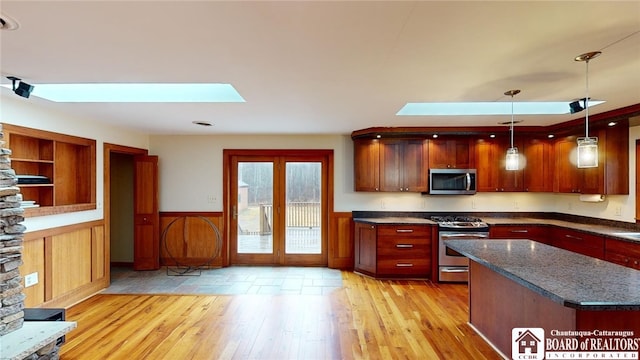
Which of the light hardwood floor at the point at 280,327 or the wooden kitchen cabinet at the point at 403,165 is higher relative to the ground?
the wooden kitchen cabinet at the point at 403,165

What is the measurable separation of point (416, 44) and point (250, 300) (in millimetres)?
3305

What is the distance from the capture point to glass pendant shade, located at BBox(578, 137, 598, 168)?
214cm

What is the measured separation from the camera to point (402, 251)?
4.67 m

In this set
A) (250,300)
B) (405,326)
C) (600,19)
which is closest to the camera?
(600,19)

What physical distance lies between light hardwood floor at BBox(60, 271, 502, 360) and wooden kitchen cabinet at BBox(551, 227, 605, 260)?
4.96 ft

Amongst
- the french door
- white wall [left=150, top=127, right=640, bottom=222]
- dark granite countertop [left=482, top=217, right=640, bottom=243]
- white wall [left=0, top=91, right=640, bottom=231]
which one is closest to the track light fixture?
white wall [left=0, top=91, right=640, bottom=231]

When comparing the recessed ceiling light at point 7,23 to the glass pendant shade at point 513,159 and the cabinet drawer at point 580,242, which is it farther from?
the cabinet drawer at point 580,242

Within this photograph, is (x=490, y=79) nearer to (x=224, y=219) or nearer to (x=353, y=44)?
(x=353, y=44)

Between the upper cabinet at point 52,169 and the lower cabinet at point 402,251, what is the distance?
3.92m

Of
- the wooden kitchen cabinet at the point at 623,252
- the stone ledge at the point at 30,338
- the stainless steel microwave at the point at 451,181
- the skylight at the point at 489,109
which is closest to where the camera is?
the stone ledge at the point at 30,338

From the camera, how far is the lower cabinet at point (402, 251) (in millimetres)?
4652

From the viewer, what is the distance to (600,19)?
161 cm

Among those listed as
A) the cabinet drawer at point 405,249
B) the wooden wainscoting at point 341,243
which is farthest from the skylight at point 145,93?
the cabinet drawer at point 405,249

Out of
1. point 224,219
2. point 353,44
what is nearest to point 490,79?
point 353,44
